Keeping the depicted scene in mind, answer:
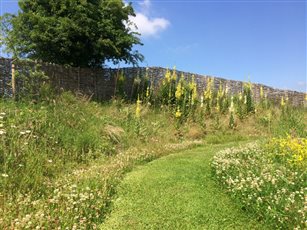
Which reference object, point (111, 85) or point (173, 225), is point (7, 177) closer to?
point (173, 225)

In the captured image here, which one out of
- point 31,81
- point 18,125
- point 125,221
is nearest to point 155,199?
point 125,221

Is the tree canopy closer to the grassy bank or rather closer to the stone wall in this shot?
the stone wall

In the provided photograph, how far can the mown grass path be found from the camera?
475 centimetres

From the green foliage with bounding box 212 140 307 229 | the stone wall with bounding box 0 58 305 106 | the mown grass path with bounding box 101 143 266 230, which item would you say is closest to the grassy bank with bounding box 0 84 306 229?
the mown grass path with bounding box 101 143 266 230

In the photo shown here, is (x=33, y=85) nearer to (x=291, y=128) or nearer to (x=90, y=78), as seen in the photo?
(x=90, y=78)

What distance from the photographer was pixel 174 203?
209 inches

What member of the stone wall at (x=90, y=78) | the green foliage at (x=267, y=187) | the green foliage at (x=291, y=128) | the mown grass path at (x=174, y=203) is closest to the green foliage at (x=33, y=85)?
the stone wall at (x=90, y=78)

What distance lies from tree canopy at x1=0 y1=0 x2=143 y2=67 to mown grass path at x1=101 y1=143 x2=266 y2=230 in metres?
6.58

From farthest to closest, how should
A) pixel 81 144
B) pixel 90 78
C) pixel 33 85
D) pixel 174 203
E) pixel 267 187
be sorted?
pixel 90 78 → pixel 33 85 → pixel 81 144 → pixel 174 203 → pixel 267 187

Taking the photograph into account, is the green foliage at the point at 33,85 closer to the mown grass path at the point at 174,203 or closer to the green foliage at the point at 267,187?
the mown grass path at the point at 174,203

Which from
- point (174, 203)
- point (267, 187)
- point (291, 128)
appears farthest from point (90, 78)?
point (267, 187)

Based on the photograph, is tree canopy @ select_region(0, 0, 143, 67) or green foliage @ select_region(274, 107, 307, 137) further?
tree canopy @ select_region(0, 0, 143, 67)

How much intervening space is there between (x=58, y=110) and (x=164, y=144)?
2.86 m

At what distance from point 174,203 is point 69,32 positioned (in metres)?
8.23
